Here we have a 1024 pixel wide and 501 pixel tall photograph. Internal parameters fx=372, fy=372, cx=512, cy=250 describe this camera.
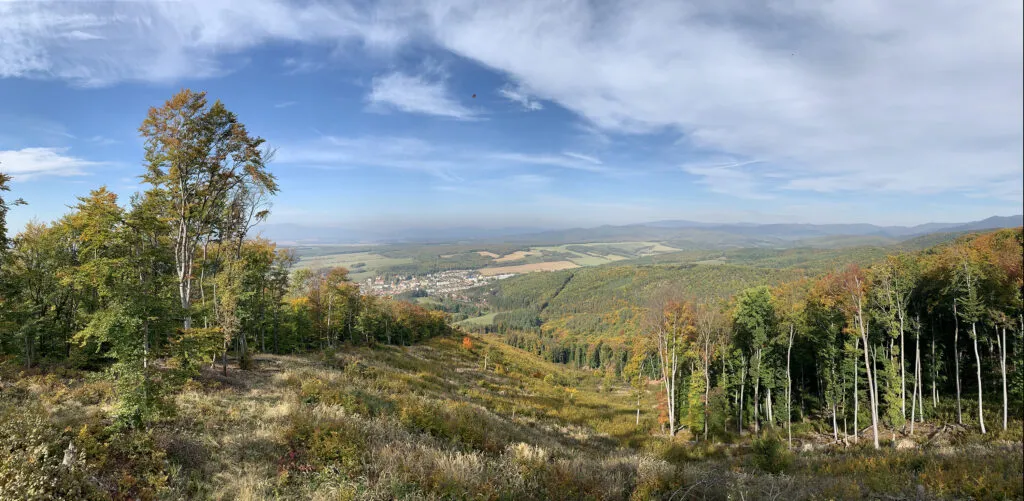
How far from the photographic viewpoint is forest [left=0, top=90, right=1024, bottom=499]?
6570mm

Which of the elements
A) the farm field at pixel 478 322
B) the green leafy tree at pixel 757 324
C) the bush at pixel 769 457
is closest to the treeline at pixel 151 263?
the bush at pixel 769 457

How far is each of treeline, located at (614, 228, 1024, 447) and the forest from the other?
0.75ft

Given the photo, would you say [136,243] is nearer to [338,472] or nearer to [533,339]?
[338,472]

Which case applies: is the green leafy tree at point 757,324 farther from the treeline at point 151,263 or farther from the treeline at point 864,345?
the treeline at point 151,263

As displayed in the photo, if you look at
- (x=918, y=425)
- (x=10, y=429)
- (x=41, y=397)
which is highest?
(x=10, y=429)

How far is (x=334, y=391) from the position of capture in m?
12.3

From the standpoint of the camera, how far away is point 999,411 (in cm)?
2467

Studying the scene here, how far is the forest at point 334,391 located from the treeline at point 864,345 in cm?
23

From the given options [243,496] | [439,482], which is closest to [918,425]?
[439,482]

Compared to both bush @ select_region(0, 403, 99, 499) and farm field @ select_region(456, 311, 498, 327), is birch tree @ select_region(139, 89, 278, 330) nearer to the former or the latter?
bush @ select_region(0, 403, 99, 499)

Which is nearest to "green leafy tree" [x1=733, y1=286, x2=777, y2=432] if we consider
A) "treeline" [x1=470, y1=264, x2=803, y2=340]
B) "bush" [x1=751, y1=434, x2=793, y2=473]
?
"bush" [x1=751, y1=434, x2=793, y2=473]

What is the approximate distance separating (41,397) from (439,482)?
1096 cm

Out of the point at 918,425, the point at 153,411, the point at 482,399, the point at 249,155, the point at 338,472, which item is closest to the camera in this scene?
the point at 338,472

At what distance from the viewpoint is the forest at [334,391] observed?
6570 mm
